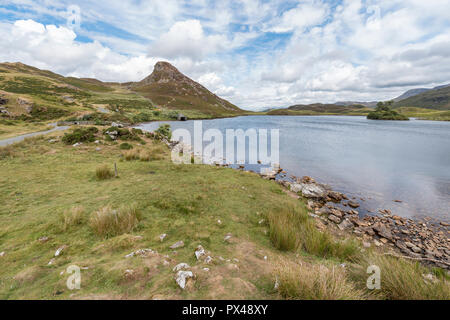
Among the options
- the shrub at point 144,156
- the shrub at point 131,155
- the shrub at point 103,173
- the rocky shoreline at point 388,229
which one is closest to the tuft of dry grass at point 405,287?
the rocky shoreline at point 388,229

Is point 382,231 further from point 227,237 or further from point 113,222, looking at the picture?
point 113,222

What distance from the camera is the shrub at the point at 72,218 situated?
5.67 metres

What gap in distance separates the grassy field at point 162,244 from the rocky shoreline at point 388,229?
97.1 inches

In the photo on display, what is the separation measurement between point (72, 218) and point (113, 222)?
4.91 ft

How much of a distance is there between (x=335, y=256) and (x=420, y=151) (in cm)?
3701

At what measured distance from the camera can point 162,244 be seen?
501 cm

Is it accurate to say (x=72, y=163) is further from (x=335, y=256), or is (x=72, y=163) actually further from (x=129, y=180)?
(x=335, y=256)

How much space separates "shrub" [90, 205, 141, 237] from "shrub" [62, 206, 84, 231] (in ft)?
2.10

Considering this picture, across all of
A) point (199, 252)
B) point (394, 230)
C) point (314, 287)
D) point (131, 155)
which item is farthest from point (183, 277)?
point (131, 155)

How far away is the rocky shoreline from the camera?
763 cm

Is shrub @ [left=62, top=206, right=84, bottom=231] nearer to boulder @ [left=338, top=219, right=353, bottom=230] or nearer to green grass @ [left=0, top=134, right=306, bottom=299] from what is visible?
green grass @ [left=0, top=134, right=306, bottom=299]

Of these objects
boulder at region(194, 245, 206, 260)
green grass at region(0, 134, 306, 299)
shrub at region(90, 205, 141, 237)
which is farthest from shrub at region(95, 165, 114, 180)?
boulder at region(194, 245, 206, 260)

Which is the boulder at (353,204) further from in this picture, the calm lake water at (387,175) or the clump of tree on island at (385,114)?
the clump of tree on island at (385,114)
